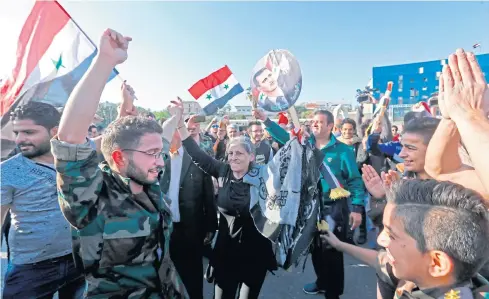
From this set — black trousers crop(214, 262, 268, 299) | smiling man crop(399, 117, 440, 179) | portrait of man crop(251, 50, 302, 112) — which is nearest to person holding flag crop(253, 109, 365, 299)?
portrait of man crop(251, 50, 302, 112)

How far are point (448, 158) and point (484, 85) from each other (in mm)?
656

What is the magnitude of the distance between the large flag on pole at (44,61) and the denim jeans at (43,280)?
3.14 ft

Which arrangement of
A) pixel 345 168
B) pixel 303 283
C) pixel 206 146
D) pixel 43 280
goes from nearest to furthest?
1. pixel 43 280
2. pixel 345 168
3. pixel 303 283
4. pixel 206 146

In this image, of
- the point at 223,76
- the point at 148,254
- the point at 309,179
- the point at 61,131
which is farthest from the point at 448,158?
the point at 223,76

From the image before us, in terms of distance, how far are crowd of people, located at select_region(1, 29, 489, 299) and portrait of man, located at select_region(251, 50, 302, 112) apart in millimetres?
313

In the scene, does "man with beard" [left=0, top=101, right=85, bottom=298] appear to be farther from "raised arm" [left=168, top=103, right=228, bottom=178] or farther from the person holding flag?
the person holding flag

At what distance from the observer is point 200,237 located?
2760mm

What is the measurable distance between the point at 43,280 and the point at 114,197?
1007 millimetres

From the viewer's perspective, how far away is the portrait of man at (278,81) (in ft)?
7.35

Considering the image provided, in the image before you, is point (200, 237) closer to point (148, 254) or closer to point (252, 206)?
point (252, 206)

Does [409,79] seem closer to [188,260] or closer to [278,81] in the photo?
[278,81]

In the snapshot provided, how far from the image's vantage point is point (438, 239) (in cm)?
97

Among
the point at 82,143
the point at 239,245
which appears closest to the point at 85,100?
the point at 82,143

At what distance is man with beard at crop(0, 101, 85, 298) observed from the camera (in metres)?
1.73
